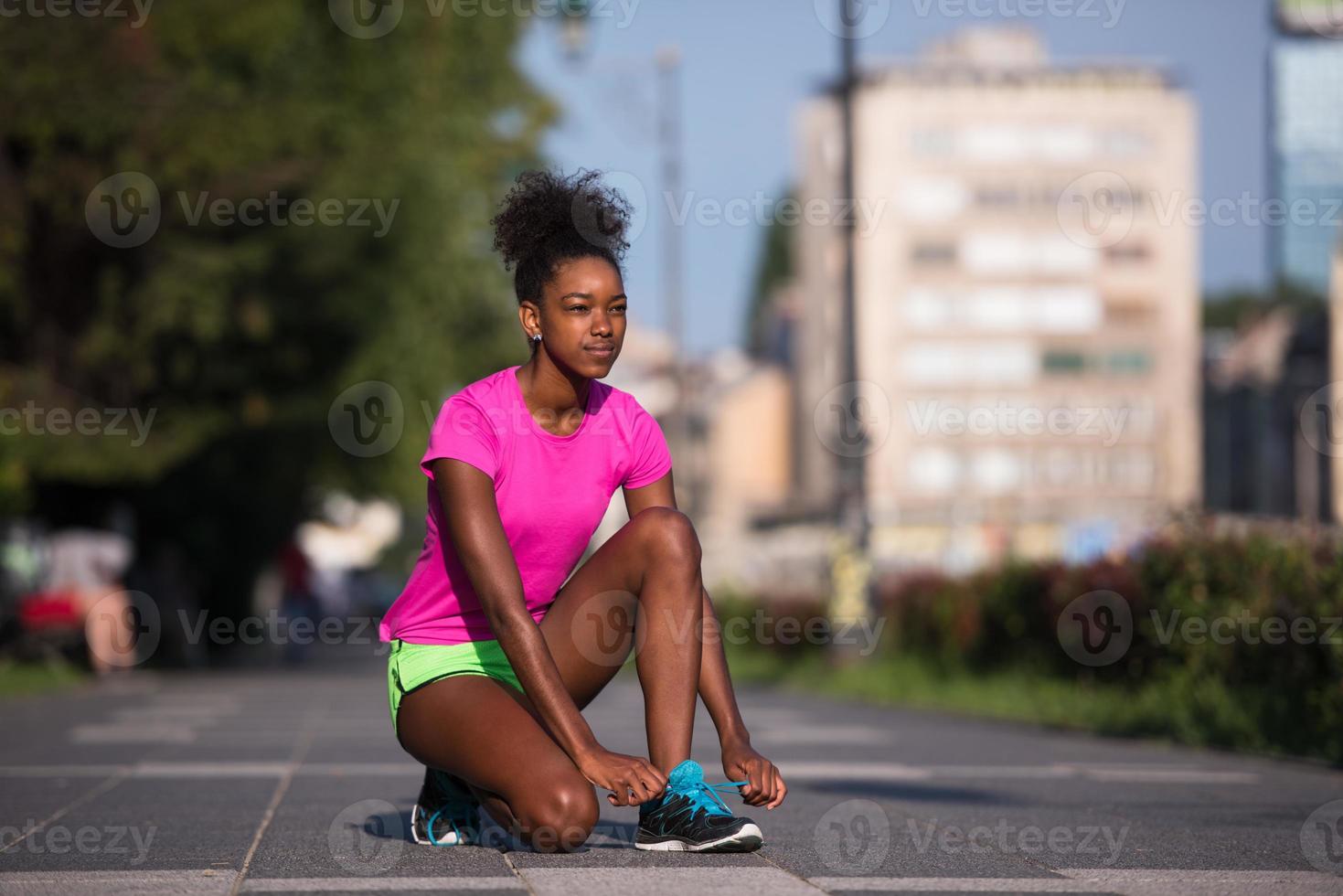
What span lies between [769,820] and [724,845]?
1.53m

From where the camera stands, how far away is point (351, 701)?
17297 mm

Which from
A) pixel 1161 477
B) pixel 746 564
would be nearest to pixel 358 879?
pixel 746 564

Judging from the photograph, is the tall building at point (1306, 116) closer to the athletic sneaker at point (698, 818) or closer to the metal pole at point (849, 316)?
the metal pole at point (849, 316)

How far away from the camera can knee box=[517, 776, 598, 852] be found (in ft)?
16.4

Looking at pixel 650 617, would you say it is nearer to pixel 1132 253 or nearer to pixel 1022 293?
pixel 1022 293

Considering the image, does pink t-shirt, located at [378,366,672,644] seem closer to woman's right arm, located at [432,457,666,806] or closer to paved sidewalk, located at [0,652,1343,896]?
woman's right arm, located at [432,457,666,806]

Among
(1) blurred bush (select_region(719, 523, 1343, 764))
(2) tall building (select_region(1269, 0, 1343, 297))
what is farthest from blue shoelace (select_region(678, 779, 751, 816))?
(2) tall building (select_region(1269, 0, 1343, 297))

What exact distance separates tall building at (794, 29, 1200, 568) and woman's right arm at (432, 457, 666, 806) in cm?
8873

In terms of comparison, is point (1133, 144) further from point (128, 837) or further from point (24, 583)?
point (128, 837)

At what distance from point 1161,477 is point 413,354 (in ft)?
242

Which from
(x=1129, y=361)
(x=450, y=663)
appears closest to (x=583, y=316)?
(x=450, y=663)

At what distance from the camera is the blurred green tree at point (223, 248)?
23422 mm

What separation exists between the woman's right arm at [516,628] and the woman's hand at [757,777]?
19 cm

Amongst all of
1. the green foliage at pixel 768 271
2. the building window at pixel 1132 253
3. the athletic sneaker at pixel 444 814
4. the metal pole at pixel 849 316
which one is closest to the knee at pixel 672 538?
the athletic sneaker at pixel 444 814
